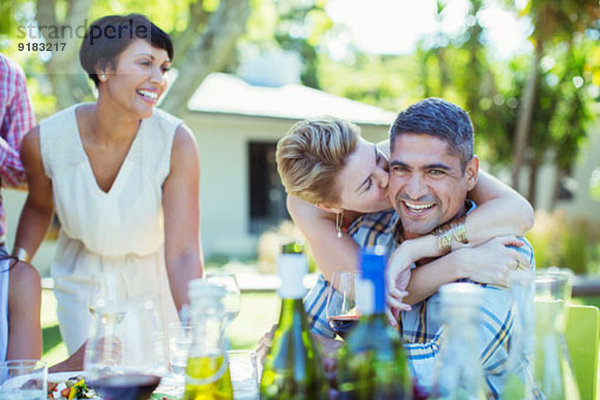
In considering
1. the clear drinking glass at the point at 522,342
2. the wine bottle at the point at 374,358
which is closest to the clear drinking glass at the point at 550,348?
the clear drinking glass at the point at 522,342

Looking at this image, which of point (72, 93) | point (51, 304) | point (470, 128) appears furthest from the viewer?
point (51, 304)

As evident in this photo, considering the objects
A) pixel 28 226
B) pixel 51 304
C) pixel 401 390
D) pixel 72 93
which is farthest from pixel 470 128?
pixel 51 304

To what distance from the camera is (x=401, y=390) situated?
1.21 m

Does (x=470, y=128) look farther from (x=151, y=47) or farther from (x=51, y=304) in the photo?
(x=51, y=304)

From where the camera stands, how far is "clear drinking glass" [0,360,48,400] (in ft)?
5.13

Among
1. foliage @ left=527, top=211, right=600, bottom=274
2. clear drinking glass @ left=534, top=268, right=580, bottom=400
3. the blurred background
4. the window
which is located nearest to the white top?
clear drinking glass @ left=534, top=268, right=580, bottom=400

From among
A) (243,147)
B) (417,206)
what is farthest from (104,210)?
(243,147)

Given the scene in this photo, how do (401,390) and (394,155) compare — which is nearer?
(401,390)

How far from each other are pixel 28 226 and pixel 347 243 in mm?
1803

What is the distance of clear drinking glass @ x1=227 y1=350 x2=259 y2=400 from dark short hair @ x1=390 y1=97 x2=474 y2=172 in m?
1.13

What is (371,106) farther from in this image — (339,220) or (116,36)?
(339,220)

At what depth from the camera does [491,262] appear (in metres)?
2.19

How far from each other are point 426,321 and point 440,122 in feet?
2.42

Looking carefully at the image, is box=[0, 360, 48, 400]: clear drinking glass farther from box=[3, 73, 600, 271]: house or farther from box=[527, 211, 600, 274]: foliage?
box=[3, 73, 600, 271]: house
